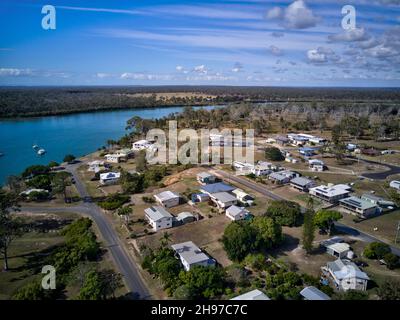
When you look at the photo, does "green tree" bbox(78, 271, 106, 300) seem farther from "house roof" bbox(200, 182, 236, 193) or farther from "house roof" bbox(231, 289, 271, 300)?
"house roof" bbox(200, 182, 236, 193)

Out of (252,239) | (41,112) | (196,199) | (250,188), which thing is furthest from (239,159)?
(41,112)

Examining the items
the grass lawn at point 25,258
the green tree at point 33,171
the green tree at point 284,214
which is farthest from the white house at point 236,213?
the green tree at point 33,171

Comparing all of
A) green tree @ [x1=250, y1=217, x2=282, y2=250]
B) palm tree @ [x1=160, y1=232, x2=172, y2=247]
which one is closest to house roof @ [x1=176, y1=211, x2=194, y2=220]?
palm tree @ [x1=160, y1=232, x2=172, y2=247]

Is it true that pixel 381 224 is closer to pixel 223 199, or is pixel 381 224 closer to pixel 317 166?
pixel 223 199

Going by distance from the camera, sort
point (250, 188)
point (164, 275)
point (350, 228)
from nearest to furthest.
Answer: point (164, 275)
point (350, 228)
point (250, 188)

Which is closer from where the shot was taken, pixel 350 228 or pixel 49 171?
pixel 350 228

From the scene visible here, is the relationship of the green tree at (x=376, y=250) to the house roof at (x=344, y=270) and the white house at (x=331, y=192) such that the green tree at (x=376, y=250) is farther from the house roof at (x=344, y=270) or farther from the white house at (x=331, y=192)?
the white house at (x=331, y=192)
